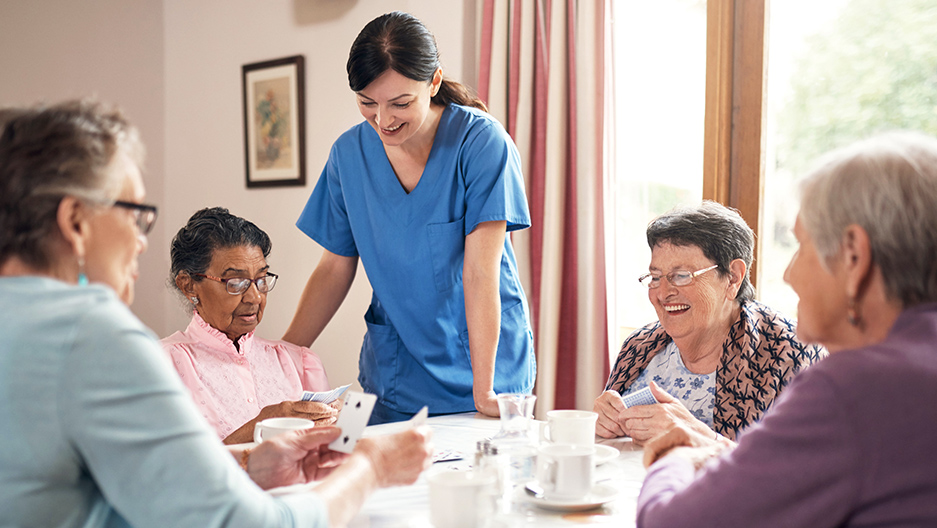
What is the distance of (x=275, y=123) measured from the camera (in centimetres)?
356

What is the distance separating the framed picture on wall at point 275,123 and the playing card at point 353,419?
2.43 meters

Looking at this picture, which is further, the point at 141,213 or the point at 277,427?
the point at 277,427

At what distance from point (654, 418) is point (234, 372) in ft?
3.54

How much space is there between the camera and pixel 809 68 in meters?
2.56

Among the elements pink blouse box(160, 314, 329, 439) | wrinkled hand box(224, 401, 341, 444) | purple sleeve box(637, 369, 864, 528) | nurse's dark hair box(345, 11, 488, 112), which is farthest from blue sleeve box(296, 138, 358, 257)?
purple sleeve box(637, 369, 864, 528)

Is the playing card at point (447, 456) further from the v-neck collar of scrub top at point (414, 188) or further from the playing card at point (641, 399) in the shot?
the v-neck collar of scrub top at point (414, 188)

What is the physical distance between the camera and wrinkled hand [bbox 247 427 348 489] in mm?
1225

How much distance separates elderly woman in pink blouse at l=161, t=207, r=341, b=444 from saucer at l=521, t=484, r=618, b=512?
3.11ft

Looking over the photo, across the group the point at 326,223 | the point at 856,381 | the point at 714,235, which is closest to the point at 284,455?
the point at 856,381

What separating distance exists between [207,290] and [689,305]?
1.26 m

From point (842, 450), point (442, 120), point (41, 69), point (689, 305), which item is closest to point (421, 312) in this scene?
point (442, 120)

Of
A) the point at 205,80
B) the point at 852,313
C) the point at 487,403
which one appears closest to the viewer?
the point at 852,313

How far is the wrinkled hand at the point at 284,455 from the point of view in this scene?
48.2 inches

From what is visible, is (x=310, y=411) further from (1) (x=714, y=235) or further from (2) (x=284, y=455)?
(1) (x=714, y=235)
